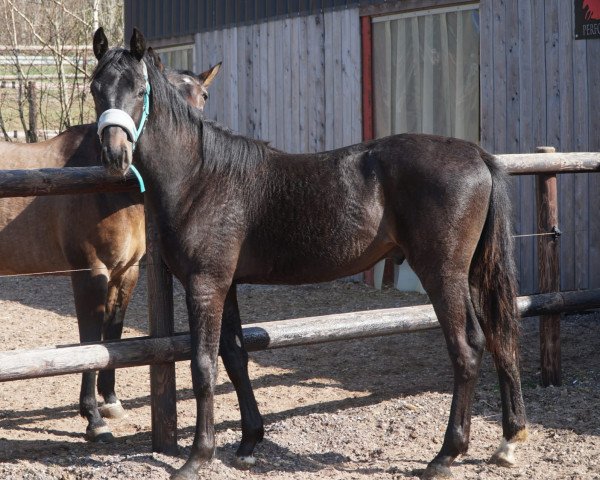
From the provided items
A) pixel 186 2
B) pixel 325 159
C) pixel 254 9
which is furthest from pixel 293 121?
pixel 325 159

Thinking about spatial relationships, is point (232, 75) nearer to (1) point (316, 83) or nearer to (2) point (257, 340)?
(1) point (316, 83)

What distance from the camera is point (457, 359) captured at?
13.8 ft

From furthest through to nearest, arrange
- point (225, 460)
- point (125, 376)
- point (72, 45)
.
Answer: point (72, 45)
point (125, 376)
point (225, 460)

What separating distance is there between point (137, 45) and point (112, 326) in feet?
6.90

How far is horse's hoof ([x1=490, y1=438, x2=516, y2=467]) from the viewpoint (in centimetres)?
437

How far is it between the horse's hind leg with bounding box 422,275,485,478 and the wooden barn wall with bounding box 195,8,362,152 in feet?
18.6

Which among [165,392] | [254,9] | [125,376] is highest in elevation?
[254,9]

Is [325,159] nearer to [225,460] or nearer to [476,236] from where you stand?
[476,236]

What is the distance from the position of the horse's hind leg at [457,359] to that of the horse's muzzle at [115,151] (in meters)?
1.49

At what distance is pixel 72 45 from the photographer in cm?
1709

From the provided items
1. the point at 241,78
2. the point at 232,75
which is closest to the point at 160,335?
the point at 241,78

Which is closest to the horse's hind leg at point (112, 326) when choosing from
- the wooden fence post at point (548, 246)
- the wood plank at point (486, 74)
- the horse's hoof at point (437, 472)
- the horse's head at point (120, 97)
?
the horse's head at point (120, 97)

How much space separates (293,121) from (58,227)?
5.39 meters

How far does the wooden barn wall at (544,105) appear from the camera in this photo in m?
7.81
